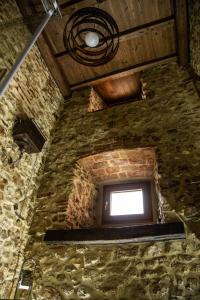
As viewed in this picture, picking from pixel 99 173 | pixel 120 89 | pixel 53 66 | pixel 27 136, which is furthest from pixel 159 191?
pixel 53 66

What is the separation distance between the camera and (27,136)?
12.2 feet

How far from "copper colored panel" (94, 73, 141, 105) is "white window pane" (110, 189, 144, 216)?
9.29 feet

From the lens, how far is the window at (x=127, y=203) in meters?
4.04

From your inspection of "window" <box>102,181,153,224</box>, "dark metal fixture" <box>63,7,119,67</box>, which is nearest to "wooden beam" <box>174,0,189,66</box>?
"dark metal fixture" <box>63,7,119,67</box>

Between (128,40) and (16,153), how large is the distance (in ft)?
10.7

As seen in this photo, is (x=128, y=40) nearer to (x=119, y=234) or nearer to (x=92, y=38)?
(x=92, y=38)

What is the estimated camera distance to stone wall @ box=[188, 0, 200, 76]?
446 centimetres

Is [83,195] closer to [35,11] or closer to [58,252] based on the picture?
[58,252]

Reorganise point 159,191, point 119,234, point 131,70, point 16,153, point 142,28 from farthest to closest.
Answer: point 131,70 < point 142,28 < point 16,153 < point 159,191 < point 119,234

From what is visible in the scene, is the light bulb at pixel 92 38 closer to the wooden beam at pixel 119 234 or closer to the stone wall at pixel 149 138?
the stone wall at pixel 149 138

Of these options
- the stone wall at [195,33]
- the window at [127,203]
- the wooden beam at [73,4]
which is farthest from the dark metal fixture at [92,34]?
the window at [127,203]

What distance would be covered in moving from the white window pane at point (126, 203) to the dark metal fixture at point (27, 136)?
1.63 metres

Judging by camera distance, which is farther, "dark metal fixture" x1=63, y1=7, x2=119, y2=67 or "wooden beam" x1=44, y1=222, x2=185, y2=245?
"dark metal fixture" x1=63, y1=7, x2=119, y2=67

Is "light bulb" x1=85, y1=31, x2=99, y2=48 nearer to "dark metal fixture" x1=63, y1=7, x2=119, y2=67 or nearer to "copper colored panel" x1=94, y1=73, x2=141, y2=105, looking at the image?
"dark metal fixture" x1=63, y1=7, x2=119, y2=67
